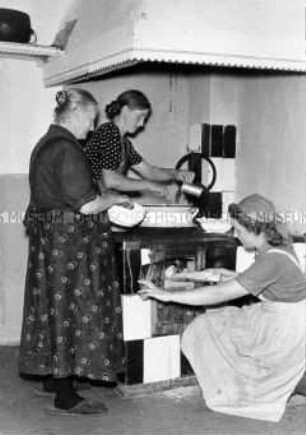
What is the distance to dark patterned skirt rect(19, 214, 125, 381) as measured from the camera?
2.26 meters

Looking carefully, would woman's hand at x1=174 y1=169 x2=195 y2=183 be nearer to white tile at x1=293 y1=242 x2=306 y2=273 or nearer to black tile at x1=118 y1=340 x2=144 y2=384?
white tile at x1=293 y1=242 x2=306 y2=273

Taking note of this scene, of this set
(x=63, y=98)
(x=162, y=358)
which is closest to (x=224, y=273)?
(x=162, y=358)

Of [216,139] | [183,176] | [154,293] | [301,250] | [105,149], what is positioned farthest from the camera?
[216,139]

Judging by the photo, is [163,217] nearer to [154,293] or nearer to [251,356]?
[154,293]

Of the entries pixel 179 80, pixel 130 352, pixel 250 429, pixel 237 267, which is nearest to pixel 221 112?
pixel 179 80

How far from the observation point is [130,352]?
8.24ft

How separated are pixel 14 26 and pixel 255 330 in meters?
1.72

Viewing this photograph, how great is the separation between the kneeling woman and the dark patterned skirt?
204mm

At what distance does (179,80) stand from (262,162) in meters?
0.73

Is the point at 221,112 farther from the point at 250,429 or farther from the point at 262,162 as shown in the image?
the point at 250,429

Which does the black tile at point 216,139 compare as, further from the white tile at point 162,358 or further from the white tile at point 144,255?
the white tile at point 162,358

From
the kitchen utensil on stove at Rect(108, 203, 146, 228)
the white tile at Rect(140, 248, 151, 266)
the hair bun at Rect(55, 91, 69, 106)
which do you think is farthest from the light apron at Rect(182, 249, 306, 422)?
the hair bun at Rect(55, 91, 69, 106)

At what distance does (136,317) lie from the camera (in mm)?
2520

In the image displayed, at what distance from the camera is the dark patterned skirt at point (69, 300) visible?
226 centimetres
